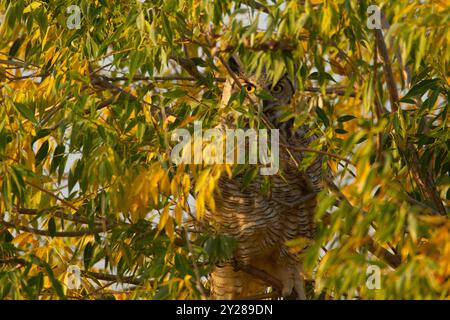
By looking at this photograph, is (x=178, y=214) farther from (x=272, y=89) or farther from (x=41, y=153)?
(x=272, y=89)

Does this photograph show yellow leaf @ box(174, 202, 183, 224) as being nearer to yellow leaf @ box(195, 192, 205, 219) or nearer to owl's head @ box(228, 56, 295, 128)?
yellow leaf @ box(195, 192, 205, 219)

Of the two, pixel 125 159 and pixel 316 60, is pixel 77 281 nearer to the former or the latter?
pixel 125 159

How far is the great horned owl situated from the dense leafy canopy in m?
0.19

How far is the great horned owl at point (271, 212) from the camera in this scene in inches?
133

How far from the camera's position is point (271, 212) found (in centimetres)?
343

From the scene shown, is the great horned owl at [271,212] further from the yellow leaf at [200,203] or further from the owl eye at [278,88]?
the yellow leaf at [200,203]

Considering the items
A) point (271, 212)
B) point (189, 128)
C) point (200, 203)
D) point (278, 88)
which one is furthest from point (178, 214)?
point (278, 88)

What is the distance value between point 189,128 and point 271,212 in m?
0.77

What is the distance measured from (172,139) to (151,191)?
46 cm

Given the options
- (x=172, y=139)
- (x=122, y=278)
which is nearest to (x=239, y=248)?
(x=122, y=278)

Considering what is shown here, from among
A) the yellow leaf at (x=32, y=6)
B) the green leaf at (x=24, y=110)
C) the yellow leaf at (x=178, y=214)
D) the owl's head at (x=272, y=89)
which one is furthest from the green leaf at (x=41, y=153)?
the owl's head at (x=272, y=89)

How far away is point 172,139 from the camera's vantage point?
2.95 metres

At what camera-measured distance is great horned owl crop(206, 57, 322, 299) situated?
337cm

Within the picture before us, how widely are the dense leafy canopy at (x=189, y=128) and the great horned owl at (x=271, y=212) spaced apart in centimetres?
19
